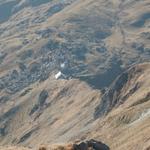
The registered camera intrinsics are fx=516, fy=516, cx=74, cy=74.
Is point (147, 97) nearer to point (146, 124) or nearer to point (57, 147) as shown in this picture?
point (146, 124)

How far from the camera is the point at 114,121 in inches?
6112

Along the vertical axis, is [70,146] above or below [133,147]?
above

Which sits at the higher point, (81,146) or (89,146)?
(81,146)

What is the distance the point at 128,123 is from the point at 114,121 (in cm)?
1202

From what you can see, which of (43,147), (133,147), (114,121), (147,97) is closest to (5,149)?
(43,147)

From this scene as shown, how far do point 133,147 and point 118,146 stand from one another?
43.5 feet

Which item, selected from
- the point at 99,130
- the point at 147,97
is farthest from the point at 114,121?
the point at 147,97

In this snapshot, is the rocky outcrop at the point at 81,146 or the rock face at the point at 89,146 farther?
the rock face at the point at 89,146

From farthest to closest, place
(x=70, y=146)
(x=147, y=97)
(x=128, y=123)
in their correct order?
1. (x=147, y=97)
2. (x=128, y=123)
3. (x=70, y=146)

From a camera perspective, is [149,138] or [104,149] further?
[149,138]

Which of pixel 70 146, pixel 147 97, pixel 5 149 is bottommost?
pixel 147 97

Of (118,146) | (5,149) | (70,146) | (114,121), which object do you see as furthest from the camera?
(114,121)

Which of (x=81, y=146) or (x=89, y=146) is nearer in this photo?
(x=81, y=146)

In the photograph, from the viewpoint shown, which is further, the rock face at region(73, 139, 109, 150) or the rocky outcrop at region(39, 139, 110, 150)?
the rock face at region(73, 139, 109, 150)
